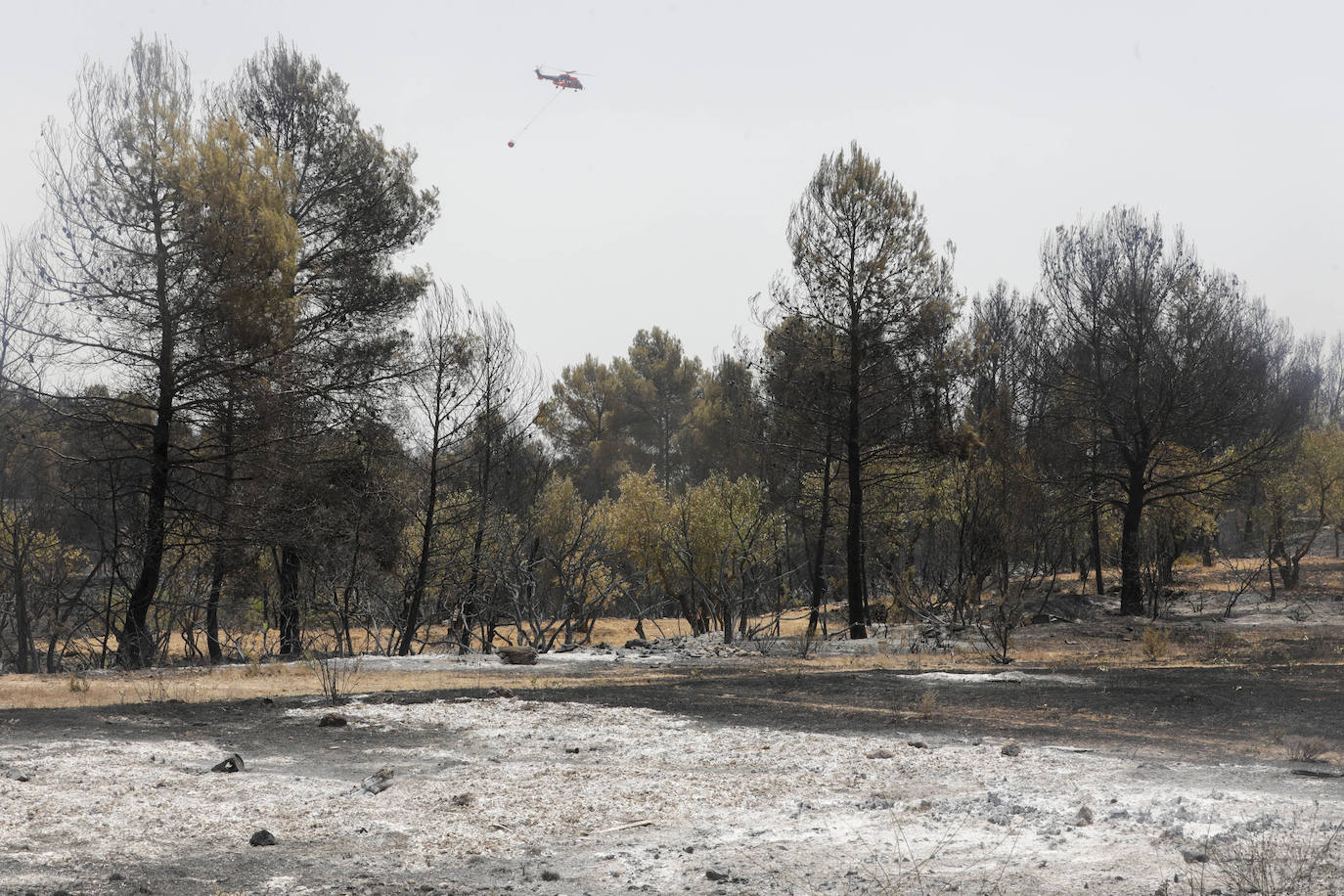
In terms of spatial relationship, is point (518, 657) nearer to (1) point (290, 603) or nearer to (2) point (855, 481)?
(1) point (290, 603)

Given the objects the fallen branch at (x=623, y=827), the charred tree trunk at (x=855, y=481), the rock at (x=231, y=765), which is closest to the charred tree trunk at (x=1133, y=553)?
the charred tree trunk at (x=855, y=481)

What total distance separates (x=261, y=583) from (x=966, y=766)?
20.1m

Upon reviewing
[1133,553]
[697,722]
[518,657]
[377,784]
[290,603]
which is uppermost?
[1133,553]

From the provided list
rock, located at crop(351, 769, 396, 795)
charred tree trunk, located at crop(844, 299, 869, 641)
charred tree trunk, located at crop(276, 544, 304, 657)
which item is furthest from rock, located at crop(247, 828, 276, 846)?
charred tree trunk, located at crop(844, 299, 869, 641)

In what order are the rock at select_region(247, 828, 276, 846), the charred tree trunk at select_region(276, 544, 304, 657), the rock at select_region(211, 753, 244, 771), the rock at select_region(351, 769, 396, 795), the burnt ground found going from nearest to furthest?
1. the burnt ground
2. the rock at select_region(247, 828, 276, 846)
3. the rock at select_region(351, 769, 396, 795)
4. the rock at select_region(211, 753, 244, 771)
5. the charred tree trunk at select_region(276, 544, 304, 657)

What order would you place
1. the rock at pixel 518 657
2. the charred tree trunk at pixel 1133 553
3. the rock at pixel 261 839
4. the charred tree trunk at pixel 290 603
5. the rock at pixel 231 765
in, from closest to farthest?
the rock at pixel 261 839 < the rock at pixel 231 765 < the rock at pixel 518 657 < the charred tree trunk at pixel 290 603 < the charred tree trunk at pixel 1133 553

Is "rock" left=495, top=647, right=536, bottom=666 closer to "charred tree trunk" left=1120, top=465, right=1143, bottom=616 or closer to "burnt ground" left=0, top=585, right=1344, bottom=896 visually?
"burnt ground" left=0, top=585, right=1344, bottom=896

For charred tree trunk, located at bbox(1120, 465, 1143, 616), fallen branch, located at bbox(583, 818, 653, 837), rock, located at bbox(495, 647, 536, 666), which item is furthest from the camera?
charred tree trunk, located at bbox(1120, 465, 1143, 616)

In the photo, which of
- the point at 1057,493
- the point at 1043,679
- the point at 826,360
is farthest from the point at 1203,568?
the point at 1043,679

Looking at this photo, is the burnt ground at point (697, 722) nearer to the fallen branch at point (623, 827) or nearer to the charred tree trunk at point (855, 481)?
Answer: the fallen branch at point (623, 827)

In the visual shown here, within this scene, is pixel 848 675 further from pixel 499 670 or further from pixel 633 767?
pixel 633 767

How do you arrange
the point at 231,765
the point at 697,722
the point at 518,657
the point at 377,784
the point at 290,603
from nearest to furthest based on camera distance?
1. the point at 377,784
2. the point at 231,765
3. the point at 697,722
4. the point at 518,657
5. the point at 290,603

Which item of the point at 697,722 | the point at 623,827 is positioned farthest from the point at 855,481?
the point at 623,827

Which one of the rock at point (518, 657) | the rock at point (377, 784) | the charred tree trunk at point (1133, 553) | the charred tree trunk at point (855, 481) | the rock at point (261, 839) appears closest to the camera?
the rock at point (261, 839)
